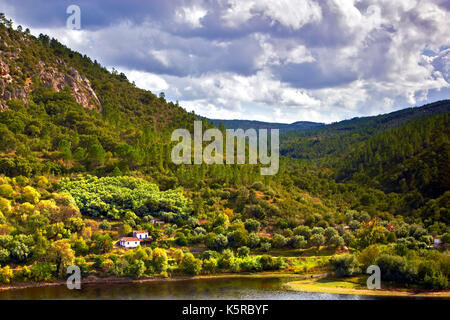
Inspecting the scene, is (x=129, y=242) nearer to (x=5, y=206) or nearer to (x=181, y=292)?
(x=181, y=292)

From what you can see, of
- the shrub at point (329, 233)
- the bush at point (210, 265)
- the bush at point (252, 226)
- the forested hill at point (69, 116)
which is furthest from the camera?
the forested hill at point (69, 116)

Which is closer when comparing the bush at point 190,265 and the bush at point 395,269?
the bush at point 395,269

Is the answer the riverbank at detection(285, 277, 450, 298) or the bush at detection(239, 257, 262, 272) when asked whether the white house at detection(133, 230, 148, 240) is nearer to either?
the bush at detection(239, 257, 262, 272)

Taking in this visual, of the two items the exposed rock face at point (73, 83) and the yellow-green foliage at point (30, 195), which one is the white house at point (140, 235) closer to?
the yellow-green foliage at point (30, 195)

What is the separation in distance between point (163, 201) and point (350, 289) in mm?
40177

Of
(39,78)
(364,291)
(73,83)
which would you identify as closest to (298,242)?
(364,291)

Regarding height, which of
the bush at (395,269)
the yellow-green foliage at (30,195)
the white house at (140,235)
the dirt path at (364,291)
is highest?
the yellow-green foliage at (30,195)

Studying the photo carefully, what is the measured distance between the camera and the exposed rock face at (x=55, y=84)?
10444 cm

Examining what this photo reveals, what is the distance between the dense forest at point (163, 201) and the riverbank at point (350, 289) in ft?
5.04

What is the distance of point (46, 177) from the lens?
8075 centimetres

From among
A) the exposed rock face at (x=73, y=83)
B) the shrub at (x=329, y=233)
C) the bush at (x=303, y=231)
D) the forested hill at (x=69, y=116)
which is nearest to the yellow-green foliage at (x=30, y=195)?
the forested hill at (x=69, y=116)

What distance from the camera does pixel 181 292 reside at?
52.4 metres

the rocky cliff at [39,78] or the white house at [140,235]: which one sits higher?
the rocky cliff at [39,78]
